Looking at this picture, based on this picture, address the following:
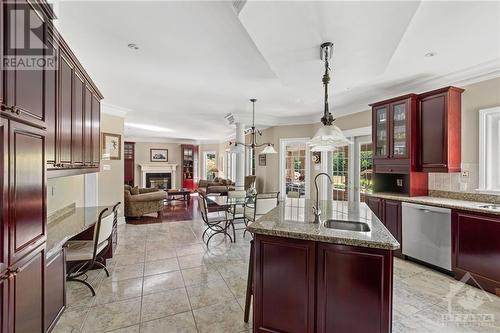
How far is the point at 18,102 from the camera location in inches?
51.9

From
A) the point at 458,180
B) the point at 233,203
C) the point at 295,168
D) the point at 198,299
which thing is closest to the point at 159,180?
the point at 295,168

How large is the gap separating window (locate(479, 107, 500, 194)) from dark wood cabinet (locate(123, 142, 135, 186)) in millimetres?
11048

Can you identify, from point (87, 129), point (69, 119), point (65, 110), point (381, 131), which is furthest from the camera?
point (381, 131)

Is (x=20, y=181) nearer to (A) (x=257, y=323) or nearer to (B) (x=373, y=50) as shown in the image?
(A) (x=257, y=323)

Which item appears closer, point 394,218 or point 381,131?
point 394,218

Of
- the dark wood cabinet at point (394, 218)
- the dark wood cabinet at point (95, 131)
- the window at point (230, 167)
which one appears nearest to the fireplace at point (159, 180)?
the window at point (230, 167)

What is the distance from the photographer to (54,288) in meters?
1.93

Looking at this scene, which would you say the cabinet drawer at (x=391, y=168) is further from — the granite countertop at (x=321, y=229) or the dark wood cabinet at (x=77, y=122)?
the dark wood cabinet at (x=77, y=122)

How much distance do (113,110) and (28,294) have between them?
4.62 meters

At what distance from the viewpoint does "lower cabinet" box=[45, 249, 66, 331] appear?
1784 millimetres

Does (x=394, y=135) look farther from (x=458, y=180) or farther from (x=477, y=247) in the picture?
(x=477, y=247)

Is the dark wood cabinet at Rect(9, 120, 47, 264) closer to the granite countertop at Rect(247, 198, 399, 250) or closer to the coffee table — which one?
the granite countertop at Rect(247, 198, 399, 250)

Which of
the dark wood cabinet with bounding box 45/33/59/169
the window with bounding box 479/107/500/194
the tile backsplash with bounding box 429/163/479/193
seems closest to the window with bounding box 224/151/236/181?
the tile backsplash with bounding box 429/163/479/193

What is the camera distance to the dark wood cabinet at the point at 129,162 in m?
10.6
